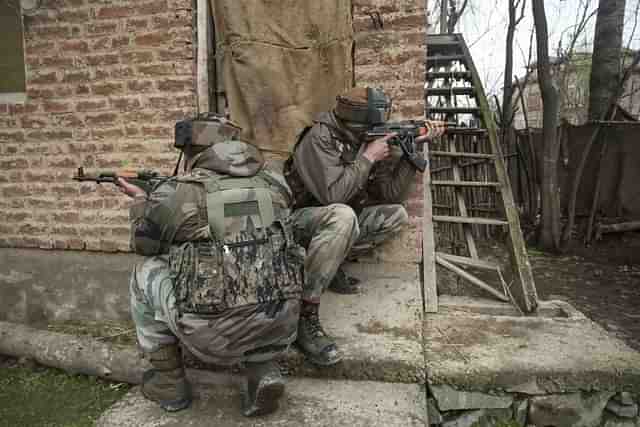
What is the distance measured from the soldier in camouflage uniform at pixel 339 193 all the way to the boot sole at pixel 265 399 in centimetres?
32

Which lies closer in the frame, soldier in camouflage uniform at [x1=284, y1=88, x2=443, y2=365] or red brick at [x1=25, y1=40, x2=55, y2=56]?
soldier in camouflage uniform at [x1=284, y1=88, x2=443, y2=365]

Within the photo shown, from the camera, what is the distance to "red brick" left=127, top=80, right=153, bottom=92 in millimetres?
3426

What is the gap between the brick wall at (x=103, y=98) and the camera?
126 inches

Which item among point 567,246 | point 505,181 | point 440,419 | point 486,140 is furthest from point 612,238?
point 440,419

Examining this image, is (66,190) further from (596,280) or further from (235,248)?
(596,280)

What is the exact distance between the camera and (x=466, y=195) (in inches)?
253


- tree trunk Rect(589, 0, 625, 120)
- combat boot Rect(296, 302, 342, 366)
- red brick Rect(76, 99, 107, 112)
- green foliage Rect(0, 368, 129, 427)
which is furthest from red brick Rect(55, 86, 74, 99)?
tree trunk Rect(589, 0, 625, 120)

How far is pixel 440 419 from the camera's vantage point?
2195 millimetres

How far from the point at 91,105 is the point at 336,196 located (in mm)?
2217

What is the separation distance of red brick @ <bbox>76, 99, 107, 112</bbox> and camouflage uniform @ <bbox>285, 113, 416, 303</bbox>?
1650 millimetres

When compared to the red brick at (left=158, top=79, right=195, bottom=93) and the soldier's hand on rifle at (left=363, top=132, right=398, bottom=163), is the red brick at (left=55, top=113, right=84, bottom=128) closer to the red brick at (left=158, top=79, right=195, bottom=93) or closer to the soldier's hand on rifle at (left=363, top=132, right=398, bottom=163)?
the red brick at (left=158, top=79, right=195, bottom=93)

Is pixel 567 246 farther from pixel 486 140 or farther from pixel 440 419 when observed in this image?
pixel 440 419

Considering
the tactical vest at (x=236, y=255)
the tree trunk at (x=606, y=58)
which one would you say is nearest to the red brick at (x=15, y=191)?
the tactical vest at (x=236, y=255)

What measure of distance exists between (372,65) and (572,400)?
2323 millimetres
